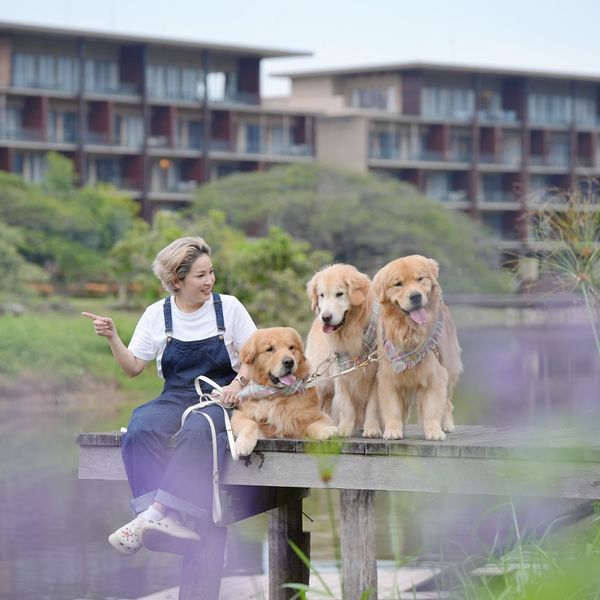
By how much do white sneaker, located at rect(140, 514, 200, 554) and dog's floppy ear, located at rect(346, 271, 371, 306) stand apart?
3.76 ft

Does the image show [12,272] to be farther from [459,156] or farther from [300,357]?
[459,156]

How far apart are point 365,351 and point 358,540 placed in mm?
840

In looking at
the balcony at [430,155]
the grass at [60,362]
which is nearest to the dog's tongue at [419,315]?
the grass at [60,362]

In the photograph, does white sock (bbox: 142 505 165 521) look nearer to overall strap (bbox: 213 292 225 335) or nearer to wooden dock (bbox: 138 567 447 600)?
overall strap (bbox: 213 292 225 335)

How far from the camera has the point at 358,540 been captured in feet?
20.6

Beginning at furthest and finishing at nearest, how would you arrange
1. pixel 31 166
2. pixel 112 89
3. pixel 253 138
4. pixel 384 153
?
pixel 384 153, pixel 253 138, pixel 112 89, pixel 31 166

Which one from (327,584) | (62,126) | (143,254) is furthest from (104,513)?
(62,126)

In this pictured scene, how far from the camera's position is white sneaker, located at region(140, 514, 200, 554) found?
5805 mm


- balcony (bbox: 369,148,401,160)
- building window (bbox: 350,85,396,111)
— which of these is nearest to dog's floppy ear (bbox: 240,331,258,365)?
balcony (bbox: 369,148,401,160)

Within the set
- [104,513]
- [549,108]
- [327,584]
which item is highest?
[549,108]

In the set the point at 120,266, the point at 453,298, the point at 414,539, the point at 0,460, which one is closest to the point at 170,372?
the point at 414,539

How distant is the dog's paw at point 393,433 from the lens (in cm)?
599

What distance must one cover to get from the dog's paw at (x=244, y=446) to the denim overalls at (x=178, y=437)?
0.27 ft

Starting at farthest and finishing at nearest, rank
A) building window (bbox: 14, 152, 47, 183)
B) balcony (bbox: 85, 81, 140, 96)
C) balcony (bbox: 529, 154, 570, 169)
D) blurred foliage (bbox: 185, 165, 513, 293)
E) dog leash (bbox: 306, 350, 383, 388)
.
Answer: balcony (bbox: 529, 154, 570, 169), balcony (bbox: 85, 81, 140, 96), building window (bbox: 14, 152, 47, 183), blurred foliage (bbox: 185, 165, 513, 293), dog leash (bbox: 306, 350, 383, 388)
